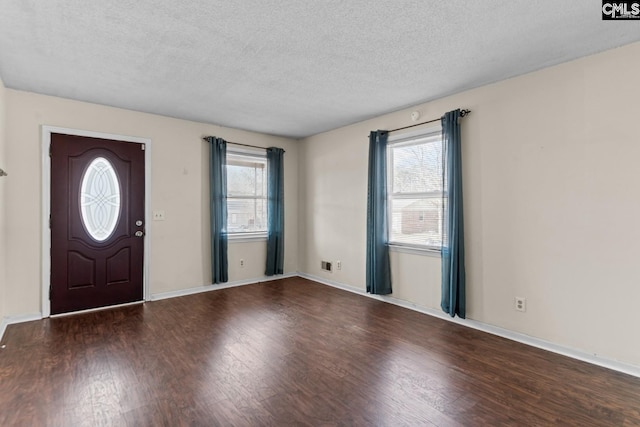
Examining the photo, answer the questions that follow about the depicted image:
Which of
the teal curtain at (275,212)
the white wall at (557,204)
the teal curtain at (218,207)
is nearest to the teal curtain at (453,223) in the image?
the white wall at (557,204)

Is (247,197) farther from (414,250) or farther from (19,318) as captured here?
(19,318)

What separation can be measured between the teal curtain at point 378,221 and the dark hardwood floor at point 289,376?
69 centimetres

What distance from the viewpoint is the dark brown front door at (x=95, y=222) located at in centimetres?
373

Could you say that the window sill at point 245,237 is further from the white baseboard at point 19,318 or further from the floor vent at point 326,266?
the white baseboard at point 19,318

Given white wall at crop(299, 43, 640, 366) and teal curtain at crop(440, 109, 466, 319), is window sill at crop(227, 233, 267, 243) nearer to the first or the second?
white wall at crop(299, 43, 640, 366)

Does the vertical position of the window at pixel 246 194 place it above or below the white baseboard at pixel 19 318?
above

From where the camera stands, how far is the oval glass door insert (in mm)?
3895

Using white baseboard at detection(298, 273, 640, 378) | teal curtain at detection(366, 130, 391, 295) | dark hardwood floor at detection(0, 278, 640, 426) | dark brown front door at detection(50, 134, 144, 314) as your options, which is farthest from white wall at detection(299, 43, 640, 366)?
dark brown front door at detection(50, 134, 144, 314)

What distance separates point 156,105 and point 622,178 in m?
4.79

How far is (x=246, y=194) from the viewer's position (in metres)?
5.34

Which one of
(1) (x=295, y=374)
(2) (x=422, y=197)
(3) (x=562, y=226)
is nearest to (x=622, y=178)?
(3) (x=562, y=226)

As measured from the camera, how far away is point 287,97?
3705mm

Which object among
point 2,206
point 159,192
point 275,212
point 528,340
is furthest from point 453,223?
point 2,206

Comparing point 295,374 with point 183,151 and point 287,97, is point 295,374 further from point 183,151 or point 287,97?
point 183,151
